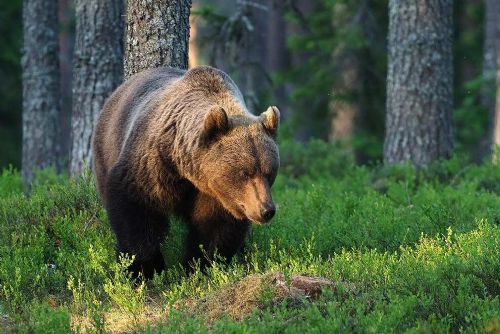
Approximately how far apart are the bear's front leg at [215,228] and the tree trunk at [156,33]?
2.15 meters

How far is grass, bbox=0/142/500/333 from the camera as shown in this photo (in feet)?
18.2

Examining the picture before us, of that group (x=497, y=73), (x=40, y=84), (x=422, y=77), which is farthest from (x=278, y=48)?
(x=422, y=77)

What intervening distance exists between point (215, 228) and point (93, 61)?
5.07 metres

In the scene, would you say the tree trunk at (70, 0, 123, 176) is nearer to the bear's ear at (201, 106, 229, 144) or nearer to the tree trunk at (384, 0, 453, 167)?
the tree trunk at (384, 0, 453, 167)

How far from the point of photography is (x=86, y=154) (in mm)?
11781

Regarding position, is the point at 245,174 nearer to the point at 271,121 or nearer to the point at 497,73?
the point at 271,121

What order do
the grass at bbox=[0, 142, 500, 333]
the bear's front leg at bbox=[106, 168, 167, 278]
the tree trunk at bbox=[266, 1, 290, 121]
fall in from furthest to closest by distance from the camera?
1. the tree trunk at bbox=[266, 1, 290, 121]
2. the bear's front leg at bbox=[106, 168, 167, 278]
3. the grass at bbox=[0, 142, 500, 333]

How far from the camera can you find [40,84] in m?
14.8

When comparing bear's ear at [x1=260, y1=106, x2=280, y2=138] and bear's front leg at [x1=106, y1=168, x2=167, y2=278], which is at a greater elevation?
bear's ear at [x1=260, y1=106, x2=280, y2=138]

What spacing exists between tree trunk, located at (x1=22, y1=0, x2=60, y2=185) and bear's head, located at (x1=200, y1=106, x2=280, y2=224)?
8591mm

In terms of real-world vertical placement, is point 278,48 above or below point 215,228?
below

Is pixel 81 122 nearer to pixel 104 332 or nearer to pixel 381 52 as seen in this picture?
pixel 104 332

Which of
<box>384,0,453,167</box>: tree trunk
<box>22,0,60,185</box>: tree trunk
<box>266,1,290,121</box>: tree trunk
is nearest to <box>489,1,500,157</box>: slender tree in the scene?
<box>384,0,453,167</box>: tree trunk

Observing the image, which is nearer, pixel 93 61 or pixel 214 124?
pixel 214 124
